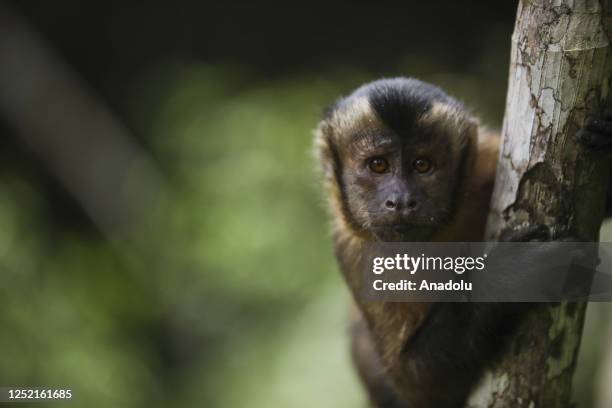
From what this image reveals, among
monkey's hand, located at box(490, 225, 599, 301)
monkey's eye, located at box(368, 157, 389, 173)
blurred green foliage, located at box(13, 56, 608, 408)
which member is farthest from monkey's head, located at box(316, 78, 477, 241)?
blurred green foliage, located at box(13, 56, 608, 408)

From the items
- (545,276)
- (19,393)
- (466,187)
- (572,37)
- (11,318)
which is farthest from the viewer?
(11,318)

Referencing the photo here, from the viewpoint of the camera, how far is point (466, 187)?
9.03ft

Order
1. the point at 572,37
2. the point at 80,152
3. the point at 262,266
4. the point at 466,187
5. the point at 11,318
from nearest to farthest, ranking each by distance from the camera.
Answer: the point at 572,37
the point at 466,187
the point at 11,318
the point at 262,266
the point at 80,152

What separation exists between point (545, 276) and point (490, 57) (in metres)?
4.13

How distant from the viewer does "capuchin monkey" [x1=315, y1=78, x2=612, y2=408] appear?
8.34 feet

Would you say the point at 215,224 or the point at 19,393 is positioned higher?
the point at 215,224

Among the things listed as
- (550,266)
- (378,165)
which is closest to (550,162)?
(550,266)

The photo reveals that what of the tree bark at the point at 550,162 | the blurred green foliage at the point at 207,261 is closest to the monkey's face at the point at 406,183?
the tree bark at the point at 550,162

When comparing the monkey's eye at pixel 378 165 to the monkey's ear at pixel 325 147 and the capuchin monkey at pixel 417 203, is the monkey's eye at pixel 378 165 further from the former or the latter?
the monkey's ear at pixel 325 147

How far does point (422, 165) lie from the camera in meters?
2.65

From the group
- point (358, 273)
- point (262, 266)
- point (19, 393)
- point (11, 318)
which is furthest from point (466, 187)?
point (11, 318)

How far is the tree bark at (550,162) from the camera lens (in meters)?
2.04

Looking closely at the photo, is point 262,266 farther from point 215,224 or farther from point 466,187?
point 466,187

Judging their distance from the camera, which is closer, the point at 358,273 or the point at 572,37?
the point at 572,37
